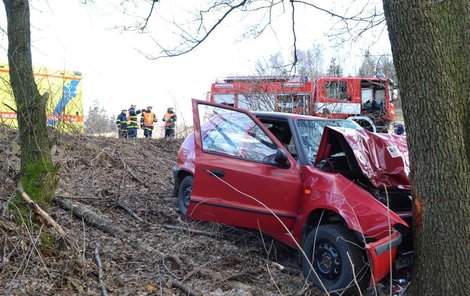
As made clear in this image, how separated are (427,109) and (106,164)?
622cm

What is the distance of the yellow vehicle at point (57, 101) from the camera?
6644 millimetres

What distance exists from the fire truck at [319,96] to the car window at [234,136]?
6.90 meters

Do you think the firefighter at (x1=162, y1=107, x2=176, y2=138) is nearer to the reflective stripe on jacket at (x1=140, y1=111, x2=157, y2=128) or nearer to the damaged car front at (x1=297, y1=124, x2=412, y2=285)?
the reflective stripe on jacket at (x1=140, y1=111, x2=157, y2=128)

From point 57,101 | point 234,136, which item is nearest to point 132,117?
point 57,101

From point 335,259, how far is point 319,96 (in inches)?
414

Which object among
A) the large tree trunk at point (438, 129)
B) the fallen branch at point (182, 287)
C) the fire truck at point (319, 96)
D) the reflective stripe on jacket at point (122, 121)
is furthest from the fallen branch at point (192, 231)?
the reflective stripe on jacket at point (122, 121)

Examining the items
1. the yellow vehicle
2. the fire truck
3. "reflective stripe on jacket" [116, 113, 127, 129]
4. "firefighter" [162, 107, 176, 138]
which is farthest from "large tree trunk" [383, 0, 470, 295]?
"reflective stripe on jacket" [116, 113, 127, 129]

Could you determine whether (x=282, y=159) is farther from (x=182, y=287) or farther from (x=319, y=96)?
(x=319, y=96)

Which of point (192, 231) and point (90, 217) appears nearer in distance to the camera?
point (90, 217)

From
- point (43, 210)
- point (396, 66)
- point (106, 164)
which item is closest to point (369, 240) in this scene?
point (396, 66)

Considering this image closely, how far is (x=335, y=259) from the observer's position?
3984 mm

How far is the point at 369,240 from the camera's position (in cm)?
386

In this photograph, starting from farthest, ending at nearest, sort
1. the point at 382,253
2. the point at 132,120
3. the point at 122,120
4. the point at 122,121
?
the point at 132,120 → the point at 122,120 → the point at 122,121 → the point at 382,253

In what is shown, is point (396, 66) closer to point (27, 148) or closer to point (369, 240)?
point (369, 240)
